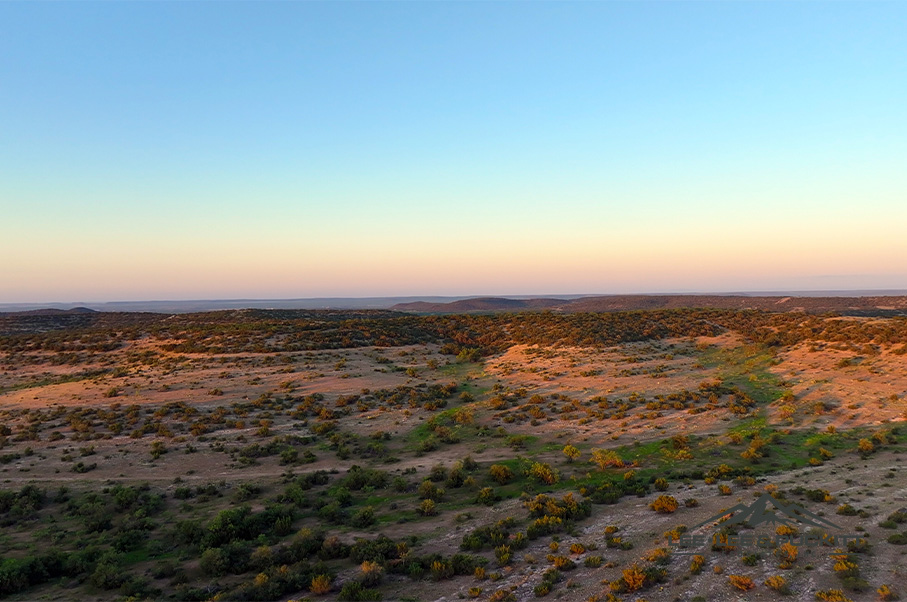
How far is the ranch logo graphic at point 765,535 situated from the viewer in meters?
15.0

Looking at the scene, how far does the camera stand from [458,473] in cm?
2289

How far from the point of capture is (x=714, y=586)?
42.8 ft

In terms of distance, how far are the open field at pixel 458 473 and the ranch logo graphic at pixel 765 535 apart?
8.0 inches

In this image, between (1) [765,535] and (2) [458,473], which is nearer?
(1) [765,535]

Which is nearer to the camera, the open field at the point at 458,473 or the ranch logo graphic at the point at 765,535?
the open field at the point at 458,473

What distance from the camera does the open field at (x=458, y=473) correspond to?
14531mm

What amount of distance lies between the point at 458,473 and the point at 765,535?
41.4 ft

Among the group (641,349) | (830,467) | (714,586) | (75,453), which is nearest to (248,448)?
(75,453)

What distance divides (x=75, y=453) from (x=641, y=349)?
52.4 m

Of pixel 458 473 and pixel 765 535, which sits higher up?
pixel 765 535

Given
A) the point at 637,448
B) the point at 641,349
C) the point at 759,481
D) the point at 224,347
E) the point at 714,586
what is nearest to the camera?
the point at 714,586

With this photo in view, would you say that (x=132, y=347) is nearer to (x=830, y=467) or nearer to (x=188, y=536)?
(x=188, y=536)

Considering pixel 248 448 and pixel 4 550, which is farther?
pixel 248 448

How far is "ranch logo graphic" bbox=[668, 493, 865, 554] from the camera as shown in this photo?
49.2 ft
